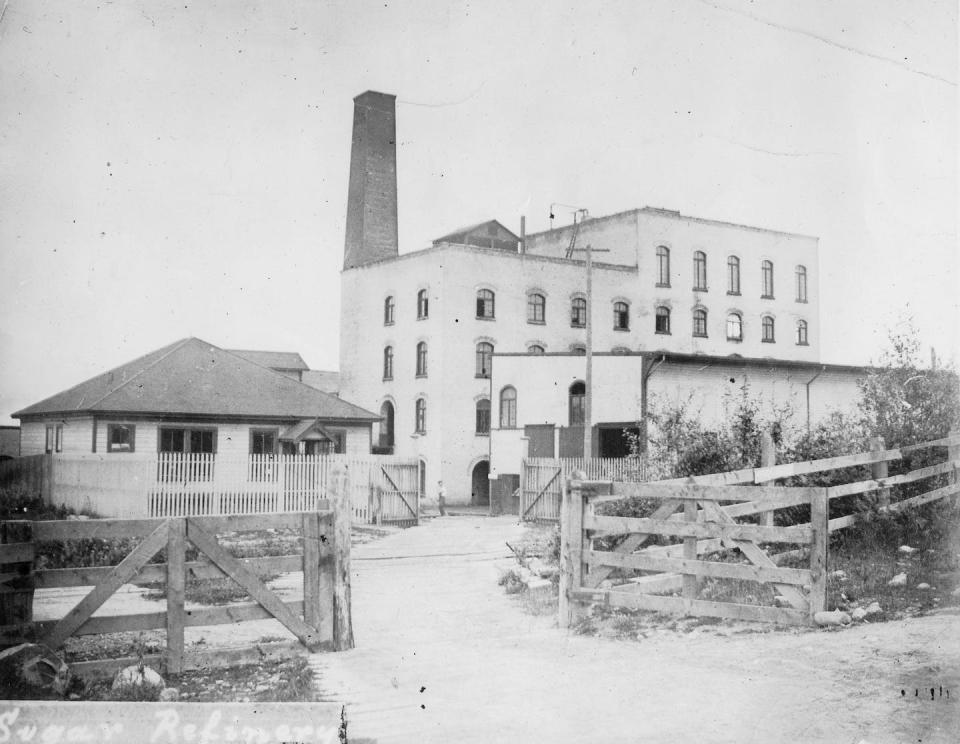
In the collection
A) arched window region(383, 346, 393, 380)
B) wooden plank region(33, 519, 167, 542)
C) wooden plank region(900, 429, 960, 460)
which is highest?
arched window region(383, 346, 393, 380)

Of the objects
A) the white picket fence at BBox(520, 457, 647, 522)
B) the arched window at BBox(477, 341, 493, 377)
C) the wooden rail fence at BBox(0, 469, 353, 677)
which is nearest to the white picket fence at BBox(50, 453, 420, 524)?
the white picket fence at BBox(520, 457, 647, 522)

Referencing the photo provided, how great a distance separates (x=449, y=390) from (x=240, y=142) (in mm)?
29922

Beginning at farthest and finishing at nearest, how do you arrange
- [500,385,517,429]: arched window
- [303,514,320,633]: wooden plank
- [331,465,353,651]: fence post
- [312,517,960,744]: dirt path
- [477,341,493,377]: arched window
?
[477,341,493,377]: arched window
[500,385,517,429]: arched window
[331,465,353,651]: fence post
[303,514,320,633]: wooden plank
[312,517,960,744]: dirt path

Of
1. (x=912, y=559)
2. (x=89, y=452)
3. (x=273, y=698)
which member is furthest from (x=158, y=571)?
(x=89, y=452)

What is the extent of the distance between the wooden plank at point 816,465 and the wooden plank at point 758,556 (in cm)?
131

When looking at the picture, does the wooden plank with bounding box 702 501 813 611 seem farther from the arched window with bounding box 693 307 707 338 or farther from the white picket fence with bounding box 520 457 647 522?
the arched window with bounding box 693 307 707 338

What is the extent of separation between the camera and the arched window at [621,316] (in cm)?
4138

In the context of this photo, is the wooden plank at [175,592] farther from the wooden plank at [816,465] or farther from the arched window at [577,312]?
the arched window at [577,312]

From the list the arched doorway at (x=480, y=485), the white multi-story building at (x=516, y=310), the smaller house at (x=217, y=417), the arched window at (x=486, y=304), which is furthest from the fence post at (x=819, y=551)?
the arched window at (x=486, y=304)

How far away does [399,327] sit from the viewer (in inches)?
1527

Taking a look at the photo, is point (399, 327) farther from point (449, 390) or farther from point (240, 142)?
point (240, 142)

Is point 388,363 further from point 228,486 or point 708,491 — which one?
point 708,491

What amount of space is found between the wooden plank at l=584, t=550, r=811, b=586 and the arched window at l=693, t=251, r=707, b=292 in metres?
38.7

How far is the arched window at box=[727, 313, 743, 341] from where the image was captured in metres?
45.8
